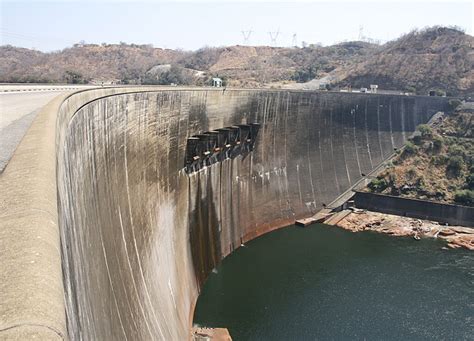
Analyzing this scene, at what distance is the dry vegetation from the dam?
7.13 ft

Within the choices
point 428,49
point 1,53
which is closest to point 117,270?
point 428,49

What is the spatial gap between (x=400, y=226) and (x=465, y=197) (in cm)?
669

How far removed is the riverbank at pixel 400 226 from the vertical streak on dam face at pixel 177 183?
2721 mm

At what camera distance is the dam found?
5.83 metres

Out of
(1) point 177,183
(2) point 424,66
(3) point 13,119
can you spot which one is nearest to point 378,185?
(1) point 177,183

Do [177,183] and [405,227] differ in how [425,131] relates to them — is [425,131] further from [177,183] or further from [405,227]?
[177,183]

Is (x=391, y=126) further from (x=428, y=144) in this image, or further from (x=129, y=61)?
(x=129, y=61)

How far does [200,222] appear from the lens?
93.5 ft

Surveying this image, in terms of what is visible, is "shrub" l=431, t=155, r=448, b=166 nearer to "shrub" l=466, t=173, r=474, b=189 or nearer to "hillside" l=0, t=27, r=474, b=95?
"shrub" l=466, t=173, r=474, b=189

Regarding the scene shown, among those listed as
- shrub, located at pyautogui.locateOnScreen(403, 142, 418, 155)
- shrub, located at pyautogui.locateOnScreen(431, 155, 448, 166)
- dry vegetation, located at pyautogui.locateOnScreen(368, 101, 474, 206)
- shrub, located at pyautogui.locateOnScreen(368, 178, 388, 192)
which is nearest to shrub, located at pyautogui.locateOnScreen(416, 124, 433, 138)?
dry vegetation, located at pyautogui.locateOnScreen(368, 101, 474, 206)

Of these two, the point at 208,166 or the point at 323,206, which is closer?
the point at 208,166

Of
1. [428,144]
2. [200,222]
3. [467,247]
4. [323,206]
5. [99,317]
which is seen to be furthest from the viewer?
[428,144]

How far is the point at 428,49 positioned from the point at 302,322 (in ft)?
211

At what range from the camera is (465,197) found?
41844 millimetres
